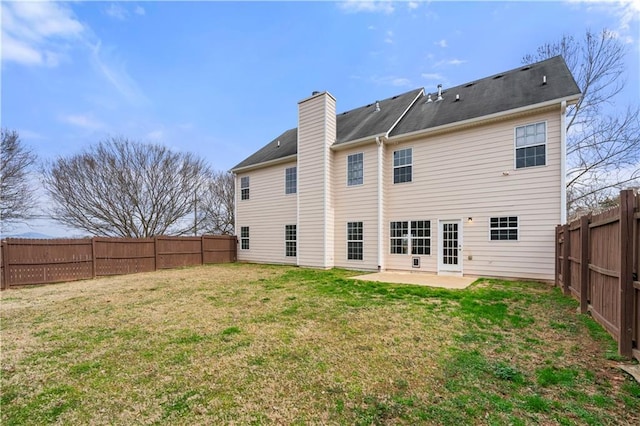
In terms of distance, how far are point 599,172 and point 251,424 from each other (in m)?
16.4

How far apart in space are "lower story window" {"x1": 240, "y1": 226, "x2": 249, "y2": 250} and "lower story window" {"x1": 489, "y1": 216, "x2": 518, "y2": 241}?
10.8m

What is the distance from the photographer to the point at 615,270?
11.2ft

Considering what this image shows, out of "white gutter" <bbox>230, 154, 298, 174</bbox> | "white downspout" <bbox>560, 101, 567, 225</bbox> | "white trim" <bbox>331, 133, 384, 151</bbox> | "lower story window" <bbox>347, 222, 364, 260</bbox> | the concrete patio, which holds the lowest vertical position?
the concrete patio

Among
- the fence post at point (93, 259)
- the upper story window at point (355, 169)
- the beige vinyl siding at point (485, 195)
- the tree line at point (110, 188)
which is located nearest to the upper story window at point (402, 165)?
the beige vinyl siding at point (485, 195)

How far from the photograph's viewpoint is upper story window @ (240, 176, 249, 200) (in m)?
14.9

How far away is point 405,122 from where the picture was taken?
1084 cm

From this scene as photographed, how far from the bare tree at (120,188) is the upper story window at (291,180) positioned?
31.2 ft

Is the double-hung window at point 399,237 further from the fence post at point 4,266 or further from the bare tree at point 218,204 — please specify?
the bare tree at point 218,204

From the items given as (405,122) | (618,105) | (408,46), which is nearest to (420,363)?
(405,122)

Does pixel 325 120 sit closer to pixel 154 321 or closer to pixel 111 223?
pixel 154 321

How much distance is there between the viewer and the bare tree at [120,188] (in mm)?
15992

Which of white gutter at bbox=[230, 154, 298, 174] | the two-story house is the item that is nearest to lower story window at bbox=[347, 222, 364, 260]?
the two-story house

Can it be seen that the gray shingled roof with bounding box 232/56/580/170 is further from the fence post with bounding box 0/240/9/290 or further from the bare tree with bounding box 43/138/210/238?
the fence post with bounding box 0/240/9/290

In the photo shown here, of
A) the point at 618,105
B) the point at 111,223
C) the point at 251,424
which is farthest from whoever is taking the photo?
the point at 111,223
